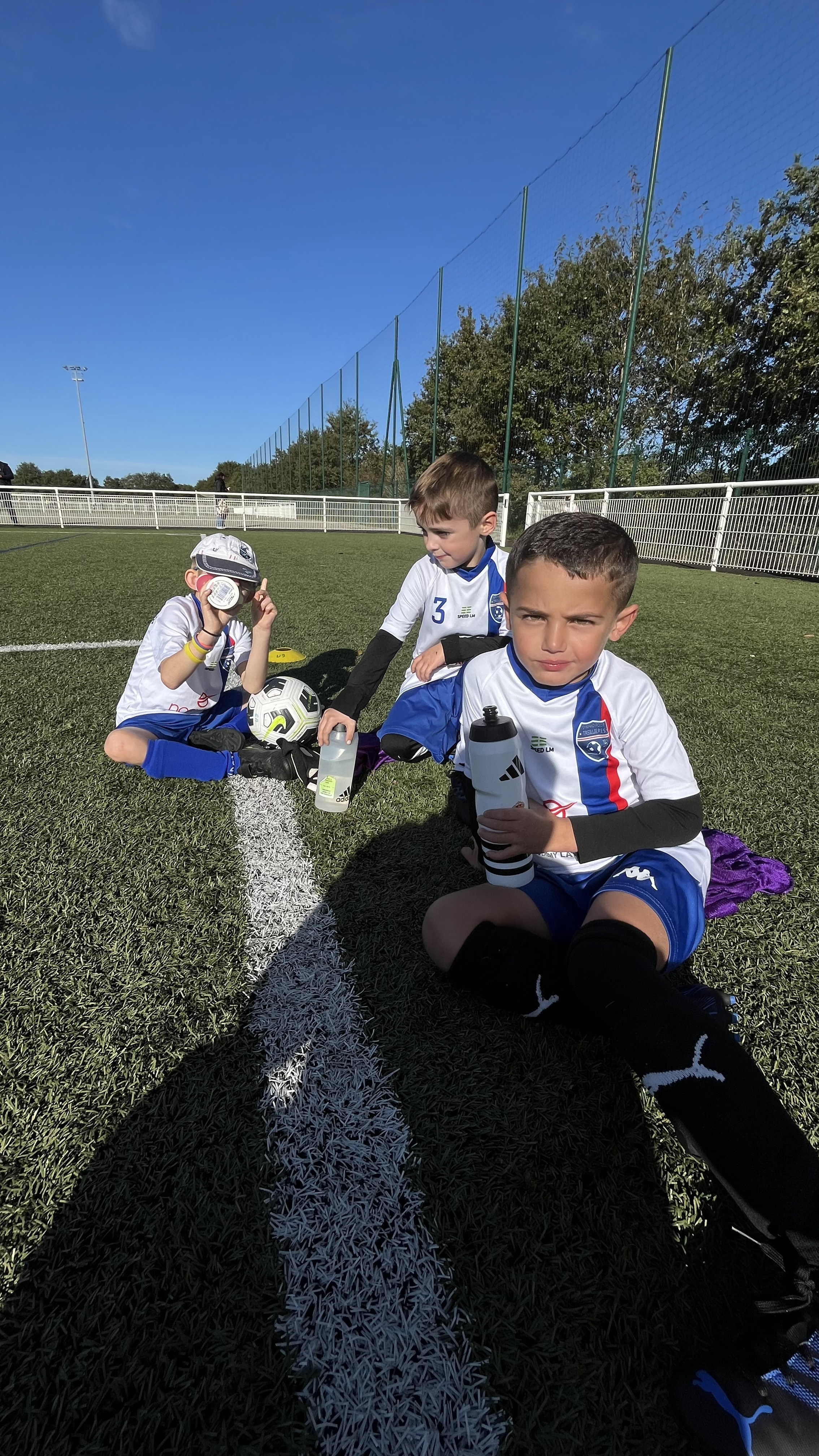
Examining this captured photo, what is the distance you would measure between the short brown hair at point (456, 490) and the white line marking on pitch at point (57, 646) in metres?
3.19

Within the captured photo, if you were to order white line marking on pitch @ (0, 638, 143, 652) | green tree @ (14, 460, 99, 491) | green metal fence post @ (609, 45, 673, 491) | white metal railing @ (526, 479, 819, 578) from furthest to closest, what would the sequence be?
1. green tree @ (14, 460, 99, 491)
2. green metal fence post @ (609, 45, 673, 491)
3. white metal railing @ (526, 479, 819, 578)
4. white line marking on pitch @ (0, 638, 143, 652)

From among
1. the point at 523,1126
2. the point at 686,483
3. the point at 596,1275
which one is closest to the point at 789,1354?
the point at 596,1275

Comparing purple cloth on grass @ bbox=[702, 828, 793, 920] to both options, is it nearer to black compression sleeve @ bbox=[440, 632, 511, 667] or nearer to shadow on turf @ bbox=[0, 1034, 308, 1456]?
black compression sleeve @ bbox=[440, 632, 511, 667]

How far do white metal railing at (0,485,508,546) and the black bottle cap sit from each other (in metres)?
24.4

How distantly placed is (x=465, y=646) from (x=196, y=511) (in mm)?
26544

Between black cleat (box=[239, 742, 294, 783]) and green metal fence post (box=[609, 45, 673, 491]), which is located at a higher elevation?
green metal fence post (box=[609, 45, 673, 491])

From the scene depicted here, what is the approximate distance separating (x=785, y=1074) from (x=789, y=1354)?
58 centimetres

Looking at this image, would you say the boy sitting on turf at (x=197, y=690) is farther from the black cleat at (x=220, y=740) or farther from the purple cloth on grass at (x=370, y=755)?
the purple cloth on grass at (x=370, y=755)

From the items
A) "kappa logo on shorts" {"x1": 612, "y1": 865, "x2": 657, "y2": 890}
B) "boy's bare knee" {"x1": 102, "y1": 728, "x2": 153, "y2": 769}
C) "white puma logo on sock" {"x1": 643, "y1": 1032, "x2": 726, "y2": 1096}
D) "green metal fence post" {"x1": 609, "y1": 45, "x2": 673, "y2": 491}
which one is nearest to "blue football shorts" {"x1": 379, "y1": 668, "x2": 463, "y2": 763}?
"boy's bare knee" {"x1": 102, "y1": 728, "x2": 153, "y2": 769}

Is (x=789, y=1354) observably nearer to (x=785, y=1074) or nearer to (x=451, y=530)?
(x=785, y=1074)

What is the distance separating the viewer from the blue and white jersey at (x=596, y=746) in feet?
5.52

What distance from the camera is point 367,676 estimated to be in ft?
9.41

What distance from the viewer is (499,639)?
3029 millimetres

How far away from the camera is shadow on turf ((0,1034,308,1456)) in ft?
2.73
